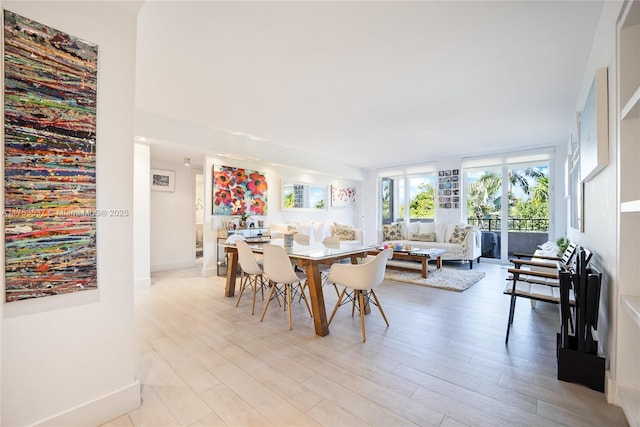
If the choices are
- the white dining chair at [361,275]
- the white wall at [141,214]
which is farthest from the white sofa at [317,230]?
the white dining chair at [361,275]

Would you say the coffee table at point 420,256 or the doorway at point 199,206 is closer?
the coffee table at point 420,256

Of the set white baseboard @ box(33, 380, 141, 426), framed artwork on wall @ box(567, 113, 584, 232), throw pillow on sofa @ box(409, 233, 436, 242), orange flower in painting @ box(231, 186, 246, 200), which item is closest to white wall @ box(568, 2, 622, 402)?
framed artwork on wall @ box(567, 113, 584, 232)

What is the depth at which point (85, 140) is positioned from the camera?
1477 millimetres

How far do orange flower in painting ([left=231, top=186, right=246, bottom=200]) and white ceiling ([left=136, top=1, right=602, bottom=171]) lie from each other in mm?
1206

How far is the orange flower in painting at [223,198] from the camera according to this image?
5.20 m

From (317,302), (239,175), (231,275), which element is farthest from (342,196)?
(317,302)

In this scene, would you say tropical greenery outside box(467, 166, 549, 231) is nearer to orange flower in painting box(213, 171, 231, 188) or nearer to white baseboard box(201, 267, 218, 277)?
orange flower in painting box(213, 171, 231, 188)

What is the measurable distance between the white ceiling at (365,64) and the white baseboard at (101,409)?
2497mm

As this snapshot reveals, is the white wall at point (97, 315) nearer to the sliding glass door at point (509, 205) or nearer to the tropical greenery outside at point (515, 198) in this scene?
the sliding glass door at point (509, 205)

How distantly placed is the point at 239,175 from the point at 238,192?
1.13ft

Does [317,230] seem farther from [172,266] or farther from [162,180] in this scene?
[162,180]

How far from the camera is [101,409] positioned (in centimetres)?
149

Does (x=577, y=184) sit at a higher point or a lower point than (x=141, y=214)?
higher

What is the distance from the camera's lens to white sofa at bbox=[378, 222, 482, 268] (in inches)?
230
